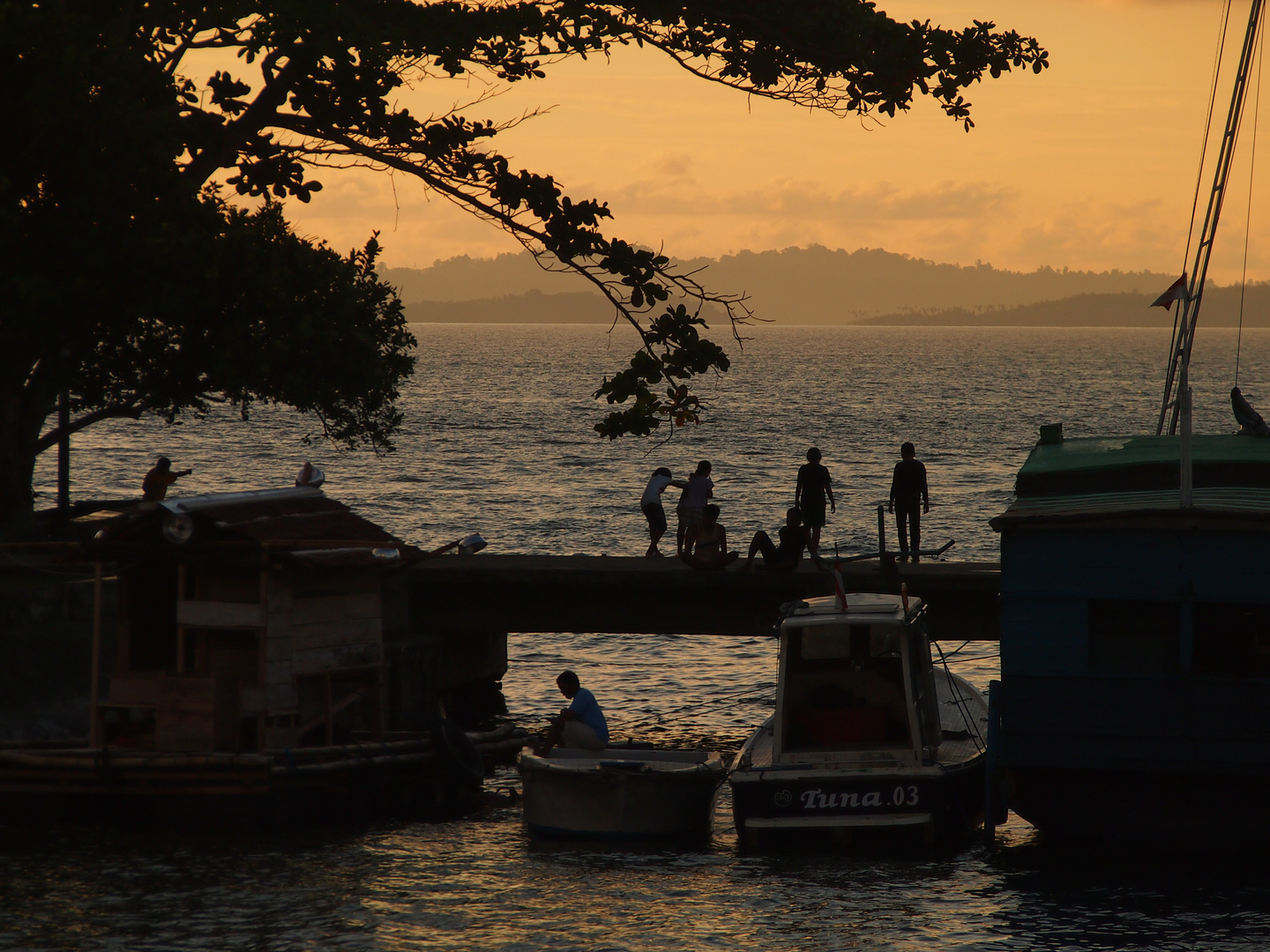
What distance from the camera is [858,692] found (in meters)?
18.8

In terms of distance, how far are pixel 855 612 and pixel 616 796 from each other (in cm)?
378

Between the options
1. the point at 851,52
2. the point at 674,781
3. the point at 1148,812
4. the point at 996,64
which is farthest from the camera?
the point at 996,64

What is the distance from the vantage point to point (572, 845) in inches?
715

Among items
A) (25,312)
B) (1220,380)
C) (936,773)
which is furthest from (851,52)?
(1220,380)

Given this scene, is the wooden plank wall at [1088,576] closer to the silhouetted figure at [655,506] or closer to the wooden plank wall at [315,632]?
the wooden plank wall at [315,632]

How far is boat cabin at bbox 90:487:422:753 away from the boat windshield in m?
5.36

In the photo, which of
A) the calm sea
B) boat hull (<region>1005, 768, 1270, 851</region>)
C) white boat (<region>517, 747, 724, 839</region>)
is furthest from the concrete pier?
boat hull (<region>1005, 768, 1270, 851</region>)

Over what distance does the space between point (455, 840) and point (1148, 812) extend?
855cm

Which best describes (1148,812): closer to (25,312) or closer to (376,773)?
(376,773)

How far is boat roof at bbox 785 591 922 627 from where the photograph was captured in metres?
17.9

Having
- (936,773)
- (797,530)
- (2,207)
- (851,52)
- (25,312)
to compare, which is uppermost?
(851,52)

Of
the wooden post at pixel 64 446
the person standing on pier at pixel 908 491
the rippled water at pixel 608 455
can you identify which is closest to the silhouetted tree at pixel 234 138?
the wooden post at pixel 64 446

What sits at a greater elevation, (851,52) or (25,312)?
(851,52)

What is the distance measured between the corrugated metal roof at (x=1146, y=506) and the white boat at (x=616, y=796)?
5.05 metres
